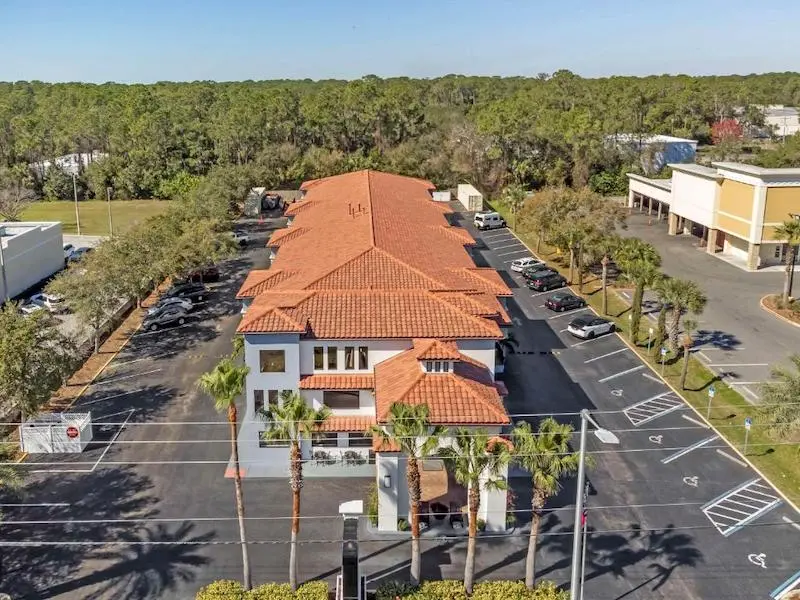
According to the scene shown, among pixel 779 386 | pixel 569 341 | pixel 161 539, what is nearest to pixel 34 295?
pixel 161 539

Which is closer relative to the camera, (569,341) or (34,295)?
(569,341)

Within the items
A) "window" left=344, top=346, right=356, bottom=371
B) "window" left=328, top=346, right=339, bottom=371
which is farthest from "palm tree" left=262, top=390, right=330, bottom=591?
"window" left=344, top=346, right=356, bottom=371

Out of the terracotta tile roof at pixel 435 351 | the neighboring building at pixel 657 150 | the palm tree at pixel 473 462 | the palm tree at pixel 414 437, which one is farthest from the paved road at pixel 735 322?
the neighboring building at pixel 657 150

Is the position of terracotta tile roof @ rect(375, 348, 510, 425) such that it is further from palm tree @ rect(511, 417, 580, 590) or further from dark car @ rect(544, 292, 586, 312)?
dark car @ rect(544, 292, 586, 312)

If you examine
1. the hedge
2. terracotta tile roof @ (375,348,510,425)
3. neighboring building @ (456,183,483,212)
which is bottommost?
the hedge

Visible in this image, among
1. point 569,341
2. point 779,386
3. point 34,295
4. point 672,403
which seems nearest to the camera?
point 779,386

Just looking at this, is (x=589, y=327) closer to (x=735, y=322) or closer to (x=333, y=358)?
(x=735, y=322)

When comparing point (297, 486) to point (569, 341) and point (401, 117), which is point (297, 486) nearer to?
point (569, 341)
